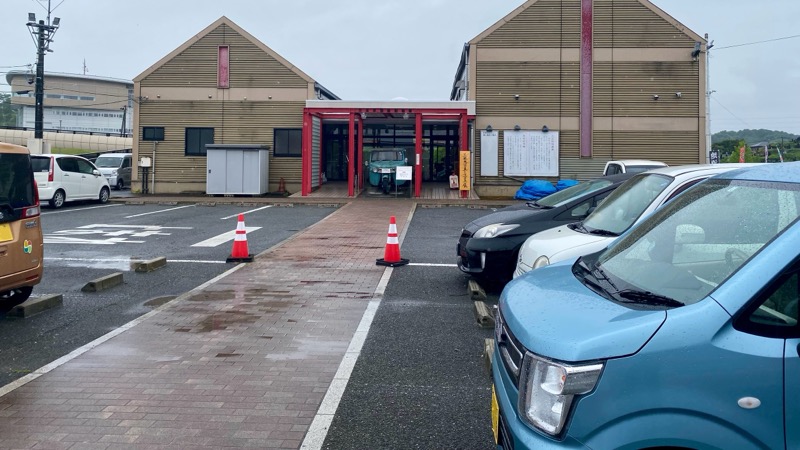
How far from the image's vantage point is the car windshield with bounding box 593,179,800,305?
2.93 m

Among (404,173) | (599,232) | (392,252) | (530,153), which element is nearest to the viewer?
(599,232)

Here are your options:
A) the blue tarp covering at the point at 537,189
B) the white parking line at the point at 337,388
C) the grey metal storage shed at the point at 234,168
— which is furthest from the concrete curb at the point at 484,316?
the grey metal storage shed at the point at 234,168

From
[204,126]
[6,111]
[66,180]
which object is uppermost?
[6,111]

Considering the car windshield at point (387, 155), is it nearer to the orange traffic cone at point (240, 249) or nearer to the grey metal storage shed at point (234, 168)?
the grey metal storage shed at point (234, 168)

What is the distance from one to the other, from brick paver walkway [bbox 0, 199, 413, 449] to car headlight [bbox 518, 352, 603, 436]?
206 cm

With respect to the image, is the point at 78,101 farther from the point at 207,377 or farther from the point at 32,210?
the point at 207,377

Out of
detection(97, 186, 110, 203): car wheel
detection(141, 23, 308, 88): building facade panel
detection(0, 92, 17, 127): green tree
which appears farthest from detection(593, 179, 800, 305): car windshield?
detection(0, 92, 17, 127): green tree

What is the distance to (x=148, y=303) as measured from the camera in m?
8.43

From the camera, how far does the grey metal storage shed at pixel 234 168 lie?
2823cm

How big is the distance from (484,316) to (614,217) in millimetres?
1644

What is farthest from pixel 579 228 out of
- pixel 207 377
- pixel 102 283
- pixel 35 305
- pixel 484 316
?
pixel 102 283

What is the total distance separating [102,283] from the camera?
9.10 m

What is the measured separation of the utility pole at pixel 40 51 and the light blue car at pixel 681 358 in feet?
103

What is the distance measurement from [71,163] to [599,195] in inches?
776
